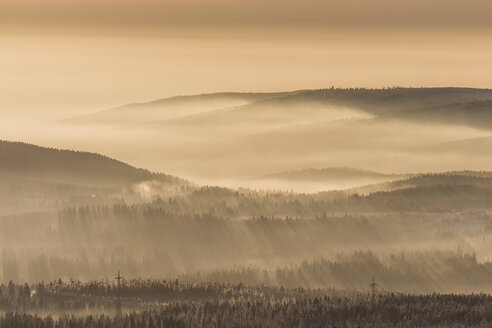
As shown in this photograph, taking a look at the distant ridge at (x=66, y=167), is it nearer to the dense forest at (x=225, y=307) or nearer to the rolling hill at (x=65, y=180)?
the rolling hill at (x=65, y=180)

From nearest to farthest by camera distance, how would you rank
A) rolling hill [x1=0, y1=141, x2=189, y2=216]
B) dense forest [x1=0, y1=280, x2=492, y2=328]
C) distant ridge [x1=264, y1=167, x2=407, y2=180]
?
1. dense forest [x1=0, y1=280, x2=492, y2=328]
2. rolling hill [x1=0, y1=141, x2=189, y2=216]
3. distant ridge [x1=264, y1=167, x2=407, y2=180]

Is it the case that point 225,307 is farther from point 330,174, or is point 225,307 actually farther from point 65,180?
point 330,174

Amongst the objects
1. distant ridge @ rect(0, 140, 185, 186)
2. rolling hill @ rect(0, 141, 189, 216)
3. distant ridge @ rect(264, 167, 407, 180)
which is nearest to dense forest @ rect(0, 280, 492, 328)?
rolling hill @ rect(0, 141, 189, 216)

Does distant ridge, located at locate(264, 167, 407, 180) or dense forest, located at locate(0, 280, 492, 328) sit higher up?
distant ridge, located at locate(264, 167, 407, 180)

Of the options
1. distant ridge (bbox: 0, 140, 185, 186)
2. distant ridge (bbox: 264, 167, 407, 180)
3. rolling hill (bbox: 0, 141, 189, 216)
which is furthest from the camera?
distant ridge (bbox: 264, 167, 407, 180)

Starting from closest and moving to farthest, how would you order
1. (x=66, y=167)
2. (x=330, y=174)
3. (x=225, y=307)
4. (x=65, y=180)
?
1. (x=225, y=307)
2. (x=65, y=180)
3. (x=66, y=167)
4. (x=330, y=174)

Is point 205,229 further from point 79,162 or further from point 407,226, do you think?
point 79,162

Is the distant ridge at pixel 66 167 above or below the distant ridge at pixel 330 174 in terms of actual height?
above

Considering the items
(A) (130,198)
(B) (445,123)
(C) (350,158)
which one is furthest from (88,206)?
(B) (445,123)

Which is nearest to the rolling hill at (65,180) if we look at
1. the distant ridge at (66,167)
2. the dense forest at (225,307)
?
the distant ridge at (66,167)

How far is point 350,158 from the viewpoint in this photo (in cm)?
17150

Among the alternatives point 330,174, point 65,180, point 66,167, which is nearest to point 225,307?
point 65,180

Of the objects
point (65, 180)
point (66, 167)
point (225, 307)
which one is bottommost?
point (225, 307)

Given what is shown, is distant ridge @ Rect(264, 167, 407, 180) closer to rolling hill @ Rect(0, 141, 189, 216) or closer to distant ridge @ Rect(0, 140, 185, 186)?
distant ridge @ Rect(0, 140, 185, 186)
